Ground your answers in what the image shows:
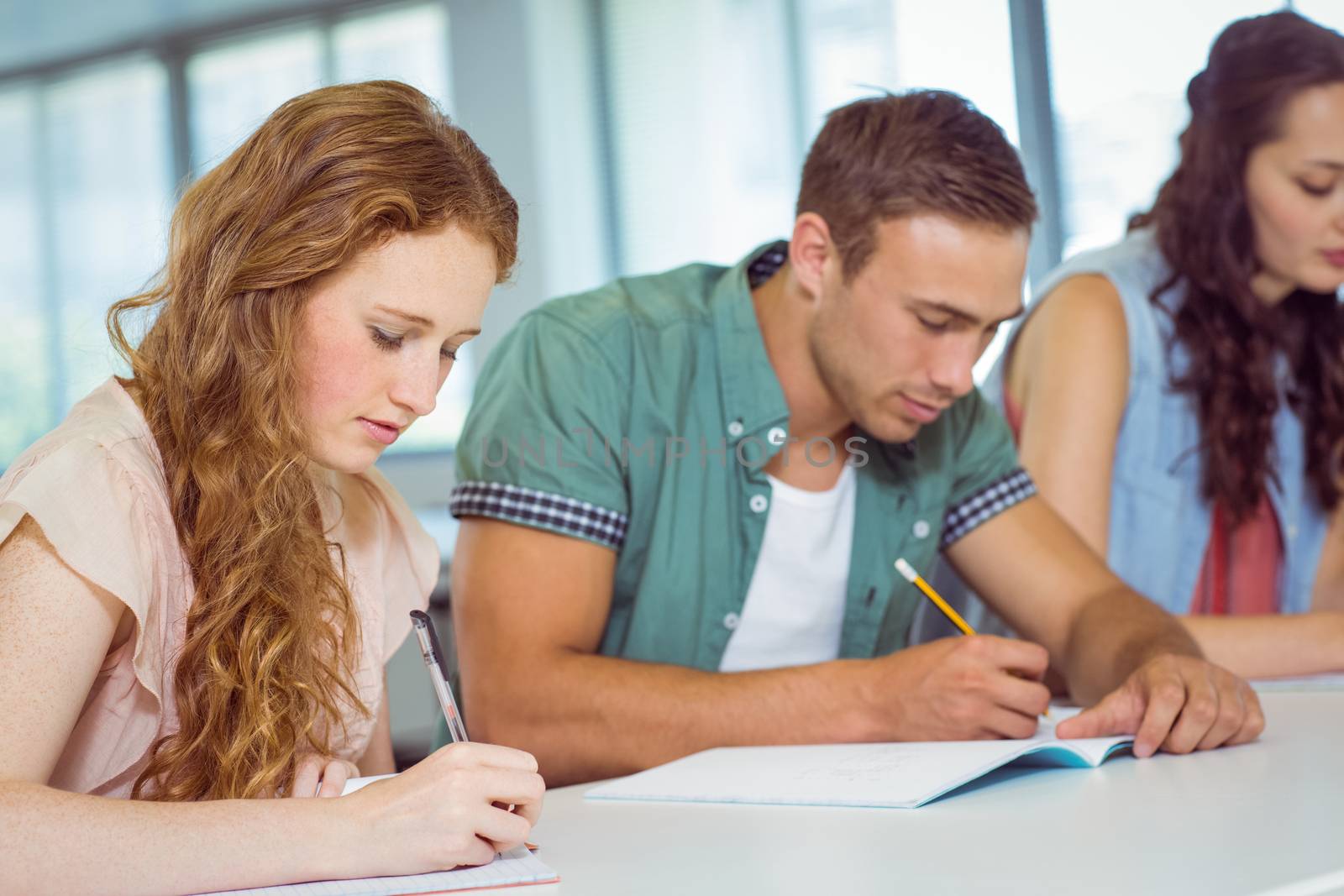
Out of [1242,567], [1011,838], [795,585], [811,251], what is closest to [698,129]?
[1242,567]

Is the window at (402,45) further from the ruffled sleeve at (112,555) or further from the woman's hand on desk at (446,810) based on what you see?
the woman's hand on desk at (446,810)

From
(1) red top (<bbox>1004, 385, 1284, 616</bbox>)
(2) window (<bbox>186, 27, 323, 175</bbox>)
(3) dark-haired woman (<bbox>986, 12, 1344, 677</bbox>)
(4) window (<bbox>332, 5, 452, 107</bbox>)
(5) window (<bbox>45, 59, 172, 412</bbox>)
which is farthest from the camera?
(5) window (<bbox>45, 59, 172, 412</bbox>)

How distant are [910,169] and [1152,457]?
694mm

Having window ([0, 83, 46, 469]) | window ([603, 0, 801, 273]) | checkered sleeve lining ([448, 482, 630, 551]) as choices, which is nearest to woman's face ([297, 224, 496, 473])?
checkered sleeve lining ([448, 482, 630, 551])

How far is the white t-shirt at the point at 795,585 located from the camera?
5.04 feet

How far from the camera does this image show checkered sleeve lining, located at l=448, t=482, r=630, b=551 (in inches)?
53.1

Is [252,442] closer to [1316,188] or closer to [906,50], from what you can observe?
[1316,188]

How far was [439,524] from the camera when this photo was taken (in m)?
3.58

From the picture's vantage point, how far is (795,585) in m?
1.55

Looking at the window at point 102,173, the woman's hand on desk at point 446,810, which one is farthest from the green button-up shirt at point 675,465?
the window at point 102,173

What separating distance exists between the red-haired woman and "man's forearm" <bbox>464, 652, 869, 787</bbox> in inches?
12.1

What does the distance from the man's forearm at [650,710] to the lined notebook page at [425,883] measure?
47 cm

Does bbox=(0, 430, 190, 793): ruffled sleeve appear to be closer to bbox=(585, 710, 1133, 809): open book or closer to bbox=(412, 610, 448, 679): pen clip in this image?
bbox=(412, 610, 448, 679): pen clip

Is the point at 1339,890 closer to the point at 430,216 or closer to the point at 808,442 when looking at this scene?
the point at 430,216
